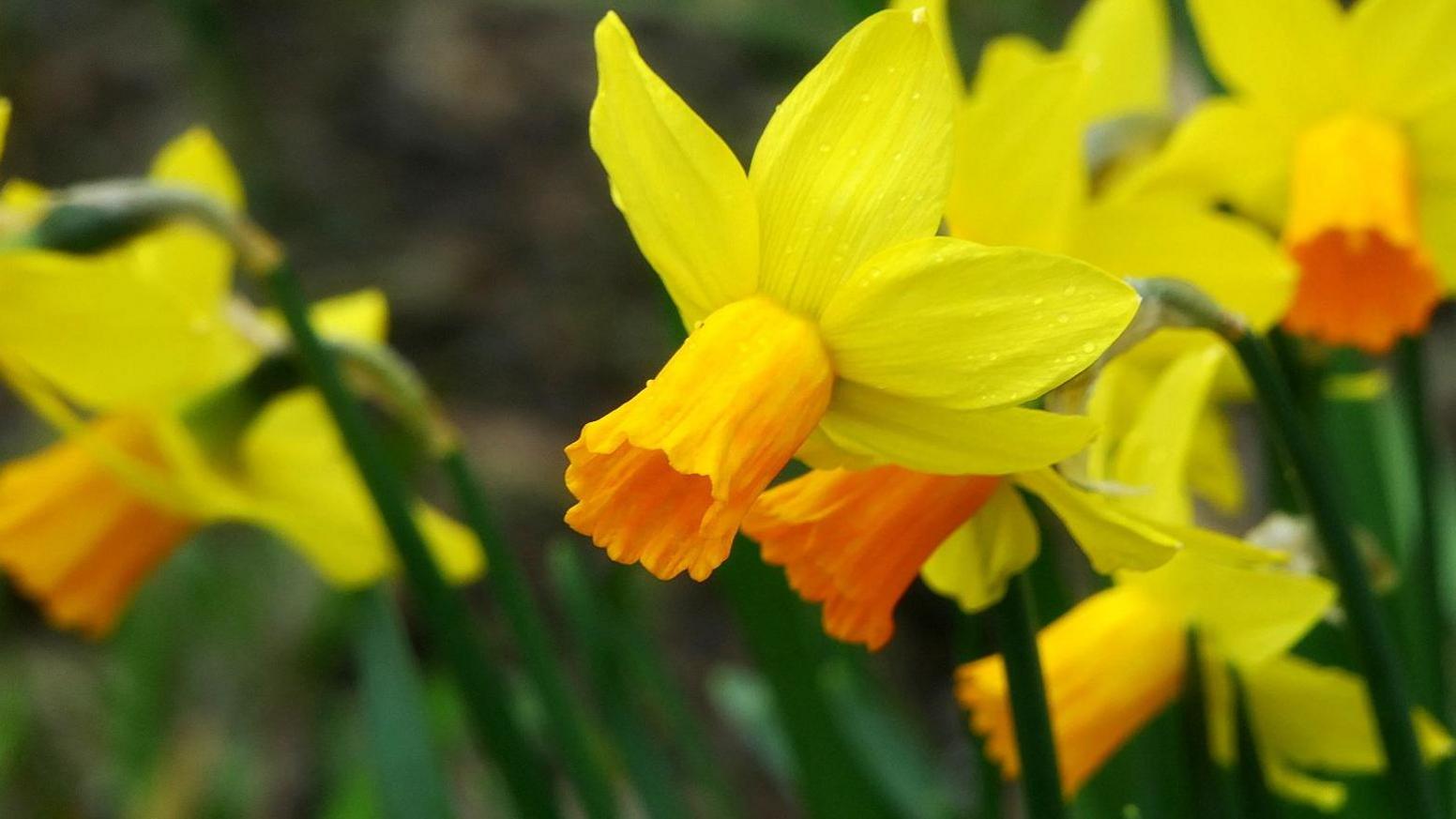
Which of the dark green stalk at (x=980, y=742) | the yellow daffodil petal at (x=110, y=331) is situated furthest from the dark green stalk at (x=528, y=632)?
the dark green stalk at (x=980, y=742)

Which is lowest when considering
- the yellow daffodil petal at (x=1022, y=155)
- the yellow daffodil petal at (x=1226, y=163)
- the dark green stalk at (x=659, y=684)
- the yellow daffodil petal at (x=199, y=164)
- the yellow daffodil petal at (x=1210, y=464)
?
the dark green stalk at (x=659, y=684)

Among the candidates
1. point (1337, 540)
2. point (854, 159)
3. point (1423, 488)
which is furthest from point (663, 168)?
point (1423, 488)

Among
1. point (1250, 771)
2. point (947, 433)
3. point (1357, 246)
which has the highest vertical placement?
point (947, 433)

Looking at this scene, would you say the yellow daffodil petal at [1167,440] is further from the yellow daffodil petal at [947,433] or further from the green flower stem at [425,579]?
the green flower stem at [425,579]

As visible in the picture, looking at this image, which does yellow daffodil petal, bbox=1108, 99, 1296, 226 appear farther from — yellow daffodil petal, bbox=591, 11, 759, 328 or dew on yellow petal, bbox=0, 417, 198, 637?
dew on yellow petal, bbox=0, 417, 198, 637

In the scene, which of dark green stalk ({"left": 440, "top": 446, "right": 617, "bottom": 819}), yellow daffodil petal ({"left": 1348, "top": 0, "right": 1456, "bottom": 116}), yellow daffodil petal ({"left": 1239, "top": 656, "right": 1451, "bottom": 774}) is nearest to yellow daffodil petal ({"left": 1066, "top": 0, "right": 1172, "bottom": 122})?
yellow daffodil petal ({"left": 1348, "top": 0, "right": 1456, "bottom": 116})

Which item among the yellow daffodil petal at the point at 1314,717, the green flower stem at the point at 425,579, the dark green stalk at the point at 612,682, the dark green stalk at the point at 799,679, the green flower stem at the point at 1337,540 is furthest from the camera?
the dark green stalk at the point at 612,682

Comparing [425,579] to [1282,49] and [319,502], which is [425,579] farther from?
[1282,49]
